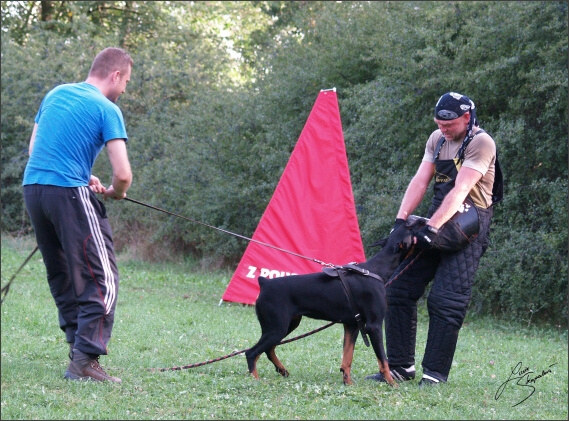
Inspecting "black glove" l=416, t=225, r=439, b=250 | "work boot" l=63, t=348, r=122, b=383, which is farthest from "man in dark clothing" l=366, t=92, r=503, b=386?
"work boot" l=63, t=348, r=122, b=383

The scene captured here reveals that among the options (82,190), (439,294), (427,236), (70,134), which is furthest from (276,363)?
(70,134)

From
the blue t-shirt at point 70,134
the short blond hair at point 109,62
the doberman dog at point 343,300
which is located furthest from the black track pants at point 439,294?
the short blond hair at point 109,62

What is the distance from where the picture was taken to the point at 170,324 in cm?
864

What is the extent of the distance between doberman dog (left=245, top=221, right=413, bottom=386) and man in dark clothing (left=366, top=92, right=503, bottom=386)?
163 mm

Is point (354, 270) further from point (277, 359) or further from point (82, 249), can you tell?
point (82, 249)

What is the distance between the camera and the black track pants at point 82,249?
5.10m

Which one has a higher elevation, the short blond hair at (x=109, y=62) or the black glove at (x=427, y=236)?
the short blond hair at (x=109, y=62)

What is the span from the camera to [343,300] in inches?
218

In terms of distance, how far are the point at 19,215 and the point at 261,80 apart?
786 centimetres

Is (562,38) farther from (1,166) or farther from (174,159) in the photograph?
(1,166)

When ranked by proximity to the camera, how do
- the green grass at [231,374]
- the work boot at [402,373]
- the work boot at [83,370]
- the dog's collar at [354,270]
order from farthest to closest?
1. the work boot at [402,373]
2. the dog's collar at [354,270]
3. the work boot at [83,370]
4. the green grass at [231,374]

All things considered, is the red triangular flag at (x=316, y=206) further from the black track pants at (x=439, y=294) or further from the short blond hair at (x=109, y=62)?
the short blond hair at (x=109, y=62)

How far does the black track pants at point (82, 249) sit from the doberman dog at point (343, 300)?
1.17m

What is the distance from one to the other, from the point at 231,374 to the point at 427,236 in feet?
6.09
